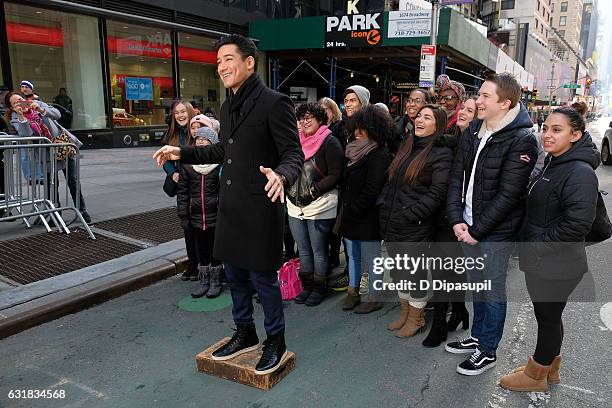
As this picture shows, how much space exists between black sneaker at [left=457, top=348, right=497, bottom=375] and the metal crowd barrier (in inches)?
183

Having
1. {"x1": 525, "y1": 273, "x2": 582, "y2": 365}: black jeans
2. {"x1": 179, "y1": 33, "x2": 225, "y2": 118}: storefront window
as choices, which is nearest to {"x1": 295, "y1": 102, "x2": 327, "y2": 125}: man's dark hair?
{"x1": 525, "y1": 273, "x2": 582, "y2": 365}: black jeans

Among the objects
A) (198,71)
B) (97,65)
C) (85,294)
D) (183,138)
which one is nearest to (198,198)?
(183,138)

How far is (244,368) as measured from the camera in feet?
9.87

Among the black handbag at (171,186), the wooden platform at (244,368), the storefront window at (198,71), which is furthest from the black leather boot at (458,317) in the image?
the storefront window at (198,71)

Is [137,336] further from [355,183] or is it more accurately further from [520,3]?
[520,3]

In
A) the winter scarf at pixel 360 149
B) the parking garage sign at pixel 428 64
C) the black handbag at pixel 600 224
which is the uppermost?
the parking garage sign at pixel 428 64

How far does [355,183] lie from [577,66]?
141 metres

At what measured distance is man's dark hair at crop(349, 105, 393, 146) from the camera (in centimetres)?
397

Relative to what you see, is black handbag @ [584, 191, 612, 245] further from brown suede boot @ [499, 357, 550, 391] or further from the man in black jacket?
brown suede boot @ [499, 357, 550, 391]

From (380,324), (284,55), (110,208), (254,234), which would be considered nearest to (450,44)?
(284,55)

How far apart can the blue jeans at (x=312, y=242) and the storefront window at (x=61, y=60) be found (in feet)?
31.5

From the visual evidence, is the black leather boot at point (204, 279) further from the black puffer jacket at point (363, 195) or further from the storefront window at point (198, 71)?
the storefront window at point (198, 71)

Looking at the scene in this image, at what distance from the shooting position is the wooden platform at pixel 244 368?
297 centimetres

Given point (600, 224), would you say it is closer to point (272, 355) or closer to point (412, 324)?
point (412, 324)
